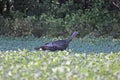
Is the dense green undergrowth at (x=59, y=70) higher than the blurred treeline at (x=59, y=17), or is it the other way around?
the dense green undergrowth at (x=59, y=70)

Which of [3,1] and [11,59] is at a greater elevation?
[11,59]

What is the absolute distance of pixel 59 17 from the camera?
15.2 meters

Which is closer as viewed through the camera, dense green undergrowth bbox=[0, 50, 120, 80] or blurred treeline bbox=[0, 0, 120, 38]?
dense green undergrowth bbox=[0, 50, 120, 80]

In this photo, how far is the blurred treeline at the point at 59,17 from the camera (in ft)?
45.8

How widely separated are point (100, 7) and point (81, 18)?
1041 millimetres

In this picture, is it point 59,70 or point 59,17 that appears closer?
point 59,70

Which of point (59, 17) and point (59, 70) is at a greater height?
point (59, 70)

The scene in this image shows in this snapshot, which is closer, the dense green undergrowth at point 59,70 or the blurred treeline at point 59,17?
the dense green undergrowth at point 59,70

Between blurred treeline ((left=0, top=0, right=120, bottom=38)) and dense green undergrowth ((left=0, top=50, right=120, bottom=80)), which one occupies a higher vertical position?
dense green undergrowth ((left=0, top=50, right=120, bottom=80))

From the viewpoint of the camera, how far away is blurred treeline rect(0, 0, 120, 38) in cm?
1397

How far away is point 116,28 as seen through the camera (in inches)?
547

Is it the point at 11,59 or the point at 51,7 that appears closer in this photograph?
the point at 11,59

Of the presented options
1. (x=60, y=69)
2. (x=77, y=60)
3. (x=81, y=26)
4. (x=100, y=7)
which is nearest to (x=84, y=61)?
(x=77, y=60)

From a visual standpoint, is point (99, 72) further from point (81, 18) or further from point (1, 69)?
point (81, 18)
